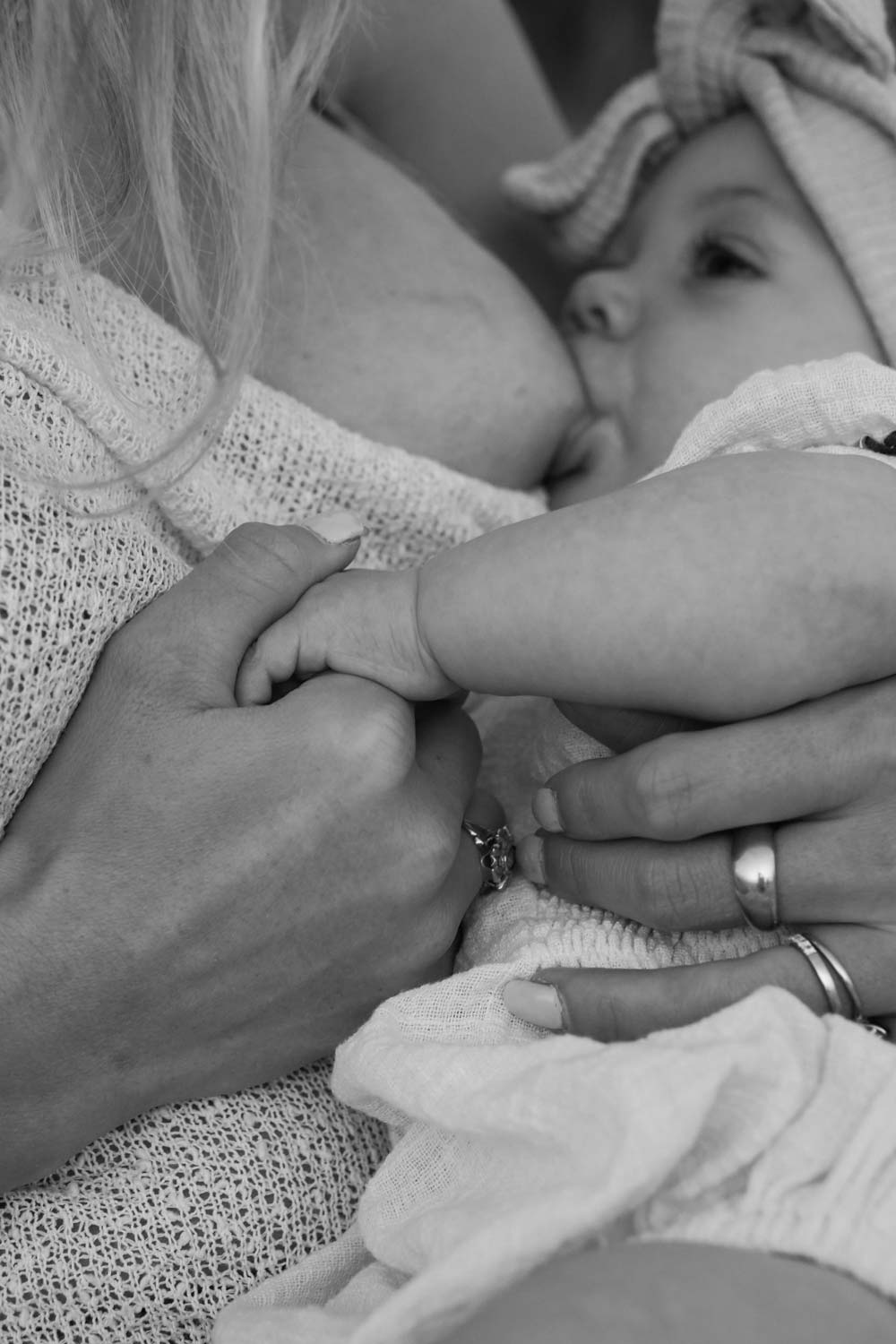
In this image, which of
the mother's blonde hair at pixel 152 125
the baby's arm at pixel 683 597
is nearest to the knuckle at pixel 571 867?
the baby's arm at pixel 683 597

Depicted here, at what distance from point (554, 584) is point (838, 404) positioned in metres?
0.29

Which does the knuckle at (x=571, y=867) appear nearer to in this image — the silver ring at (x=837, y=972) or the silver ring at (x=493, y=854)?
the silver ring at (x=493, y=854)

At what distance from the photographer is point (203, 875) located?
0.76m

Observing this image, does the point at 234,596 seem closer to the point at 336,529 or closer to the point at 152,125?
the point at 336,529

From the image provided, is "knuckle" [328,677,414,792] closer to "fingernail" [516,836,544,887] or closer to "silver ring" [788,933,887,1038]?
"fingernail" [516,836,544,887]

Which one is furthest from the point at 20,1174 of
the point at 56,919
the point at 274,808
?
the point at 274,808

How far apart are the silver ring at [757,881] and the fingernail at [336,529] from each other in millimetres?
363

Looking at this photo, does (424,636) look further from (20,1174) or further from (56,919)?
(20,1174)

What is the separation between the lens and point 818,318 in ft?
3.90

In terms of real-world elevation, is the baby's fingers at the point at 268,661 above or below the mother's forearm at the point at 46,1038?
above

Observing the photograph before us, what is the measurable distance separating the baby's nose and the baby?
11 cm

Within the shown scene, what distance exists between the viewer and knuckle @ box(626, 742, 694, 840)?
754 mm

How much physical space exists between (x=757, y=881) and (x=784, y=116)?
88 cm

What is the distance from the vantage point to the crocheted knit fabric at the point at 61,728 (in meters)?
0.76
